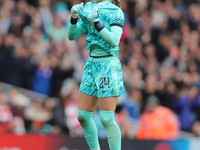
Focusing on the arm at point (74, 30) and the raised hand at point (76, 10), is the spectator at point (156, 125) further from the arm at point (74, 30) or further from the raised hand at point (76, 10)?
the raised hand at point (76, 10)

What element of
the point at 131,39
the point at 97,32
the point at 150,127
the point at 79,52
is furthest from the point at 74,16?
the point at 131,39

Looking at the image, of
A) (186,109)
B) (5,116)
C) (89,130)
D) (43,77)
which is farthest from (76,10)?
(186,109)

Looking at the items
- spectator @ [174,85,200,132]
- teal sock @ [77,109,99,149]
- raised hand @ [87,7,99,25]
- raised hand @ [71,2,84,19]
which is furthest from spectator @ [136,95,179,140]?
raised hand @ [87,7,99,25]

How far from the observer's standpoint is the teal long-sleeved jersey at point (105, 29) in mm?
4383

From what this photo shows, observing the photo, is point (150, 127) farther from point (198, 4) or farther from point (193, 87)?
point (198, 4)

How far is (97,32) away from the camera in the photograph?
456cm

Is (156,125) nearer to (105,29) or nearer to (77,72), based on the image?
(77,72)

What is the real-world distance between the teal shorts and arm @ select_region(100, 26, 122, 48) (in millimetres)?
262

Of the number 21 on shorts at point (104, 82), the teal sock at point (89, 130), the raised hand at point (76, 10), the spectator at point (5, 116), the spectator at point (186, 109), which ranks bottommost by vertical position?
the spectator at point (186, 109)

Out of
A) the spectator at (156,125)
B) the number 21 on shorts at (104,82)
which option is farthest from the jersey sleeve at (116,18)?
the spectator at (156,125)

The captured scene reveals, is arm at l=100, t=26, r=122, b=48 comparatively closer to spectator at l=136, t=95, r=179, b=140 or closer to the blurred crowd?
the blurred crowd

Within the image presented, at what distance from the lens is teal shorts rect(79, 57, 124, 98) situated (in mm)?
4531

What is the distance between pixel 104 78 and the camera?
4.55 metres

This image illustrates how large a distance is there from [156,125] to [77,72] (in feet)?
8.66
